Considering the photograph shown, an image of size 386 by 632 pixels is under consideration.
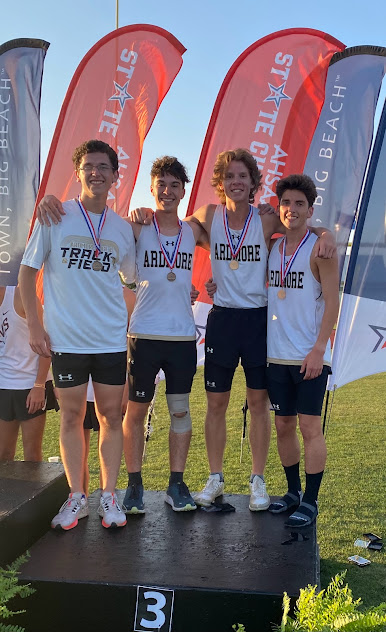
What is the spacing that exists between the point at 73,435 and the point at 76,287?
80 centimetres

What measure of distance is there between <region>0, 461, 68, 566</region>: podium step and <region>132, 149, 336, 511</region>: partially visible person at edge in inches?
33.1

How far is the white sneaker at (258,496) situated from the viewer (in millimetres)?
3117

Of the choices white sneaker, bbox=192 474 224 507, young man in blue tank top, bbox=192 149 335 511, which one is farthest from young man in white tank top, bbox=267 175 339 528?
white sneaker, bbox=192 474 224 507

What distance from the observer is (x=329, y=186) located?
14.8 feet

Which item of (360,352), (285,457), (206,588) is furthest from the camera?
(360,352)

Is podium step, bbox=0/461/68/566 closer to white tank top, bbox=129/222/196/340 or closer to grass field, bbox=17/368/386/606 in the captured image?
white tank top, bbox=129/222/196/340

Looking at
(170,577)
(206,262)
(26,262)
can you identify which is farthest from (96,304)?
(206,262)

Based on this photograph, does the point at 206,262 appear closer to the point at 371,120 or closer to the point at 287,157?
the point at 287,157

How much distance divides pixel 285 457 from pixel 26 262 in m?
1.87

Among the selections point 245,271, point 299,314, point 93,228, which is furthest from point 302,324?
point 93,228

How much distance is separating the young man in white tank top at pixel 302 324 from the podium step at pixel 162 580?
51 cm

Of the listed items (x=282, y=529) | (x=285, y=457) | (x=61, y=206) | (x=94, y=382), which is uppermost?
(x=61, y=206)

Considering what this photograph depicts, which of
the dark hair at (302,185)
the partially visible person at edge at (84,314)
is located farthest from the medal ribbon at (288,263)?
the partially visible person at edge at (84,314)

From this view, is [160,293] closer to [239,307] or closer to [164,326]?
[164,326]
